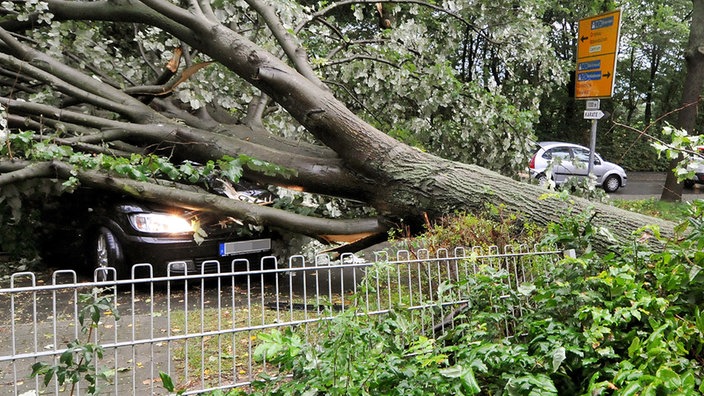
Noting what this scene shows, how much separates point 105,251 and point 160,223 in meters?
0.82

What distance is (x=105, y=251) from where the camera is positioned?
6.06 m

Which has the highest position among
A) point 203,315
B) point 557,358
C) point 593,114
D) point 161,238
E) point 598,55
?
point 598,55

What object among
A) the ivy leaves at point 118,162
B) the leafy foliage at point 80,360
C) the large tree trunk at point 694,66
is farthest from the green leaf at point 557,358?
the large tree trunk at point 694,66

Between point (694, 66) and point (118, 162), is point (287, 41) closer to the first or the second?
point (118, 162)

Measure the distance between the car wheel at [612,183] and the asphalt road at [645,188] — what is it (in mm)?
207

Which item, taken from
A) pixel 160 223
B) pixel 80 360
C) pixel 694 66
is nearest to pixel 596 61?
pixel 160 223

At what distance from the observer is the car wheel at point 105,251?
19.3 ft

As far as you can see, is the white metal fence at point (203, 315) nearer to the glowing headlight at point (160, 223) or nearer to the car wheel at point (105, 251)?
the car wheel at point (105, 251)

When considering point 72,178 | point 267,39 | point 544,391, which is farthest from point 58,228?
point 544,391

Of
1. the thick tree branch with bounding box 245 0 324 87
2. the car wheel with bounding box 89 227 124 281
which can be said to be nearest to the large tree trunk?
the thick tree branch with bounding box 245 0 324 87

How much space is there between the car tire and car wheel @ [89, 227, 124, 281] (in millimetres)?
17176

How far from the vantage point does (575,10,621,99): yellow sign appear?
275 inches

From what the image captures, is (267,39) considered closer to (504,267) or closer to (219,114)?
(219,114)

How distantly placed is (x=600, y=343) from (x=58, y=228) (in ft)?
21.8
